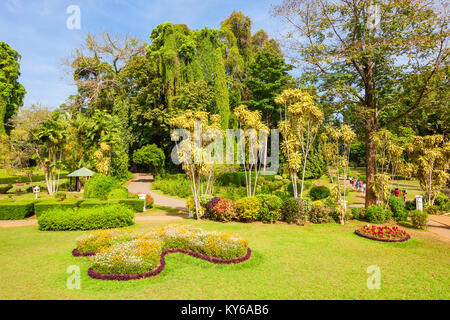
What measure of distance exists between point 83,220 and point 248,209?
7877 mm

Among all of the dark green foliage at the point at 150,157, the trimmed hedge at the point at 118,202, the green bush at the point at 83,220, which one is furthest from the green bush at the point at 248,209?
the dark green foliage at the point at 150,157

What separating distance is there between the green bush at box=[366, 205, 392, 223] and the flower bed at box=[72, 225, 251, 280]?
8.52 metres

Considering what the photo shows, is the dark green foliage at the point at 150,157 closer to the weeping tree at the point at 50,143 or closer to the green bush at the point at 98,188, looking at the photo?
the weeping tree at the point at 50,143

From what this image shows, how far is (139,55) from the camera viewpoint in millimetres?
44406

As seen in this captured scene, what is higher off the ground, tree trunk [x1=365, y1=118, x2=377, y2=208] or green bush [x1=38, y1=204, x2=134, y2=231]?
tree trunk [x1=365, y1=118, x2=377, y2=208]

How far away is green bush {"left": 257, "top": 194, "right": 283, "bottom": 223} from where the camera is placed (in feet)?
46.0

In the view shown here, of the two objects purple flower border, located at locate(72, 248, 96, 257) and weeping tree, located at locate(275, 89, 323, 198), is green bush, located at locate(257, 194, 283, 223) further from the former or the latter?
purple flower border, located at locate(72, 248, 96, 257)

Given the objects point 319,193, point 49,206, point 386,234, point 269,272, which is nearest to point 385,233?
point 386,234

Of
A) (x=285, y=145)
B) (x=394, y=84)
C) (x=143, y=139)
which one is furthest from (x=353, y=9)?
(x=143, y=139)

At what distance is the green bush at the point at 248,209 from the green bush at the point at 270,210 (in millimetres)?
263

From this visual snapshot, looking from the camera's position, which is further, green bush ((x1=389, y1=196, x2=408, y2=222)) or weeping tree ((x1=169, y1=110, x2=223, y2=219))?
green bush ((x1=389, y1=196, x2=408, y2=222))

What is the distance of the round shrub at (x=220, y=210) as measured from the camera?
1424 cm

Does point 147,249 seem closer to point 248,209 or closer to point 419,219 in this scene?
point 248,209

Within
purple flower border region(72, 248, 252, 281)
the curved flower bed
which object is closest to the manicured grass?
purple flower border region(72, 248, 252, 281)
